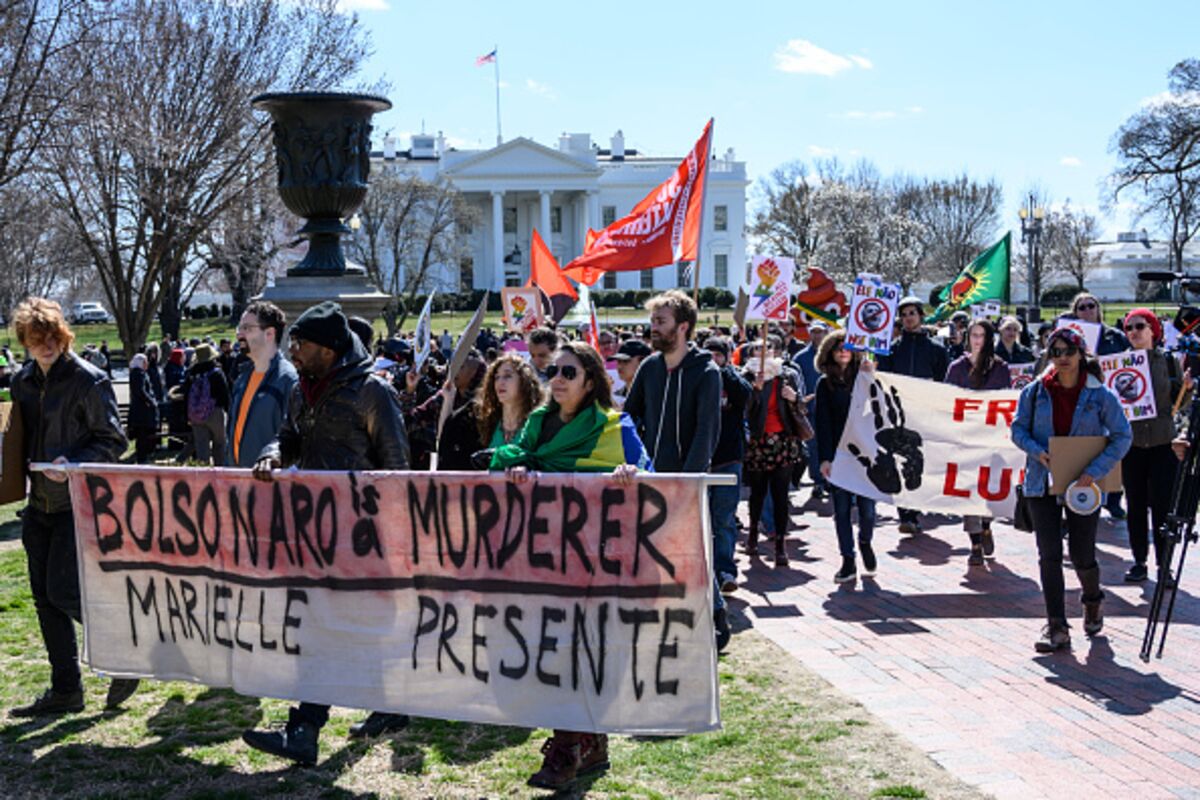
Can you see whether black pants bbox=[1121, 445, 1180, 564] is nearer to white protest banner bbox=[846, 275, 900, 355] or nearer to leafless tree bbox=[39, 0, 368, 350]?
white protest banner bbox=[846, 275, 900, 355]

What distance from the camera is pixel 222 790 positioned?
17.2ft

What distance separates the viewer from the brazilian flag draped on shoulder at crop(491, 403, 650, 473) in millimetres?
5395

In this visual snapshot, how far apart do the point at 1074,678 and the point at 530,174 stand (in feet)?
309

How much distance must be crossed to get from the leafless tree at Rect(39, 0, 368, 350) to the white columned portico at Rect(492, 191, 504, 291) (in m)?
67.5

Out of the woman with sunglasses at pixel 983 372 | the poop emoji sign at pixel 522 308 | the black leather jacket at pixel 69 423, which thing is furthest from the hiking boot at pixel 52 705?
the poop emoji sign at pixel 522 308

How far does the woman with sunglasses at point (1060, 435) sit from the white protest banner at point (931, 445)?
2.20 metres

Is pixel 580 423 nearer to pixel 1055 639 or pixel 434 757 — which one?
pixel 434 757

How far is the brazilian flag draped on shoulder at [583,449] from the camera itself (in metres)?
5.39

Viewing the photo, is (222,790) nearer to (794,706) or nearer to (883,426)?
(794,706)

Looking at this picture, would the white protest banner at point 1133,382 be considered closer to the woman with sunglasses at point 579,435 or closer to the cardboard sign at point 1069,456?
the cardboard sign at point 1069,456

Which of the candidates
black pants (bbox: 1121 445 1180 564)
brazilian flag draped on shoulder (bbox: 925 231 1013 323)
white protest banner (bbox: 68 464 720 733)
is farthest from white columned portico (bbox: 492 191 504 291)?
white protest banner (bbox: 68 464 720 733)

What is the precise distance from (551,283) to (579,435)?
12745 millimetres

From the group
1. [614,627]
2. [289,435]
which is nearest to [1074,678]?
[614,627]

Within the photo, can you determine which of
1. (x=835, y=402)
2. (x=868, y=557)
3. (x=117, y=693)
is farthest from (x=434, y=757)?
(x=835, y=402)
